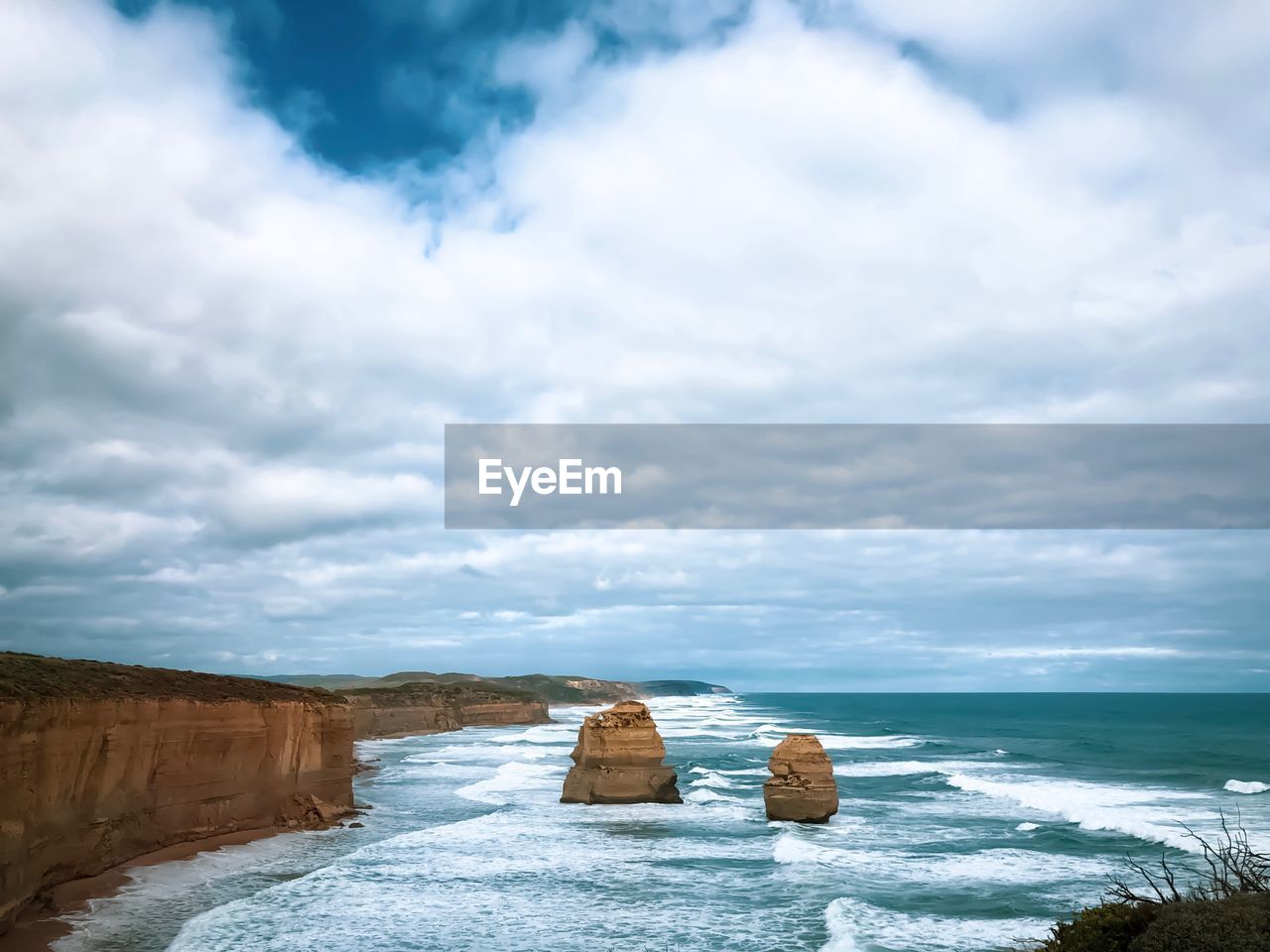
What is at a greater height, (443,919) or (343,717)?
(343,717)

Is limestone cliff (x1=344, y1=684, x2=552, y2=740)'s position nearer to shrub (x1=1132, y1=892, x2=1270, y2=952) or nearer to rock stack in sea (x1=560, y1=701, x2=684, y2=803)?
rock stack in sea (x1=560, y1=701, x2=684, y2=803)

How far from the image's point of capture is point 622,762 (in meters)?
37.5

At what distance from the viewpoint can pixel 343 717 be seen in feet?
119

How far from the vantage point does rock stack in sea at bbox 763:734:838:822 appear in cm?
3331

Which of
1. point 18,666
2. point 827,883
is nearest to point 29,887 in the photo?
point 18,666

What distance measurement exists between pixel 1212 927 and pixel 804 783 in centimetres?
2513

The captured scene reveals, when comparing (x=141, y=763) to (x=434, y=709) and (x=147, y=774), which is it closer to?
(x=147, y=774)

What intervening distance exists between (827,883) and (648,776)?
1392 centimetres

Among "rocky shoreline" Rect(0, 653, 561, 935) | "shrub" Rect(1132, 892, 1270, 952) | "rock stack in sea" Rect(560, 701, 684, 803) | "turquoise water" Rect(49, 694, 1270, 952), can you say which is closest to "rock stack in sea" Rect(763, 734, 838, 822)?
"turquoise water" Rect(49, 694, 1270, 952)

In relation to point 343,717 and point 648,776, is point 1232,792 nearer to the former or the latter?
point 648,776

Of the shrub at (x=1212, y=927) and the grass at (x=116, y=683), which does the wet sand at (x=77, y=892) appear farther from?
the shrub at (x=1212, y=927)

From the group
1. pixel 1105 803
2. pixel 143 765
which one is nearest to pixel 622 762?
pixel 143 765

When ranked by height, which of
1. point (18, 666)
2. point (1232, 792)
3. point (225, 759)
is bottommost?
point (1232, 792)

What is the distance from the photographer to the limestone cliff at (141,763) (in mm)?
20500
